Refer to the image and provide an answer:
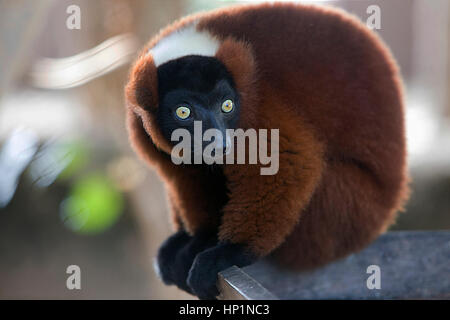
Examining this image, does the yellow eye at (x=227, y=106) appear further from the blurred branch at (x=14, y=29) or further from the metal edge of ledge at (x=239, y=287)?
the blurred branch at (x=14, y=29)

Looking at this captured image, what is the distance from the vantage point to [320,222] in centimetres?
263

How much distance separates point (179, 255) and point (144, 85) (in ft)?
2.79

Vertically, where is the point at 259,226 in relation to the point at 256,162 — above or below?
below

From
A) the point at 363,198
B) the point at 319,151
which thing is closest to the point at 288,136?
the point at 319,151

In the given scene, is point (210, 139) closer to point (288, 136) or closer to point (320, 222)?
point (288, 136)

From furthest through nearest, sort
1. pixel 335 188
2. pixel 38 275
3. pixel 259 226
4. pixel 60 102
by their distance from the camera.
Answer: pixel 60 102 → pixel 38 275 → pixel 335 188 → pixel 259 226

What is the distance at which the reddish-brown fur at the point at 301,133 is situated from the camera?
249 centimetres

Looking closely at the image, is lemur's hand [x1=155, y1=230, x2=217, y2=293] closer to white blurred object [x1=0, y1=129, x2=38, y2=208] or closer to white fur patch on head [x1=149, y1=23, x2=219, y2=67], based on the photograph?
white fur patch on head [x1=149, y1=23, x2=219, y2=67]

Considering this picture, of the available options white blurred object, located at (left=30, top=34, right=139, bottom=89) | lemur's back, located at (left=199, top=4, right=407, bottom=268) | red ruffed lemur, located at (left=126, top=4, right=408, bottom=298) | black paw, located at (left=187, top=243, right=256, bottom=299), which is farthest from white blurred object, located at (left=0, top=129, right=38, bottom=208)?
black paw, located at (left=187, top=243, right=256, bottom=299)

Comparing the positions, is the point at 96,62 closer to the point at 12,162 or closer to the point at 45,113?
the point at 12,162

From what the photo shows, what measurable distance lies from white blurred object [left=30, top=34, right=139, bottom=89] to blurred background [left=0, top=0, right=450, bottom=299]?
0.04 ft

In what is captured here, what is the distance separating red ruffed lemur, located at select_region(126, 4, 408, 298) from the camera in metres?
2.49

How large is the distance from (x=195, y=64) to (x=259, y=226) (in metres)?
0.79
